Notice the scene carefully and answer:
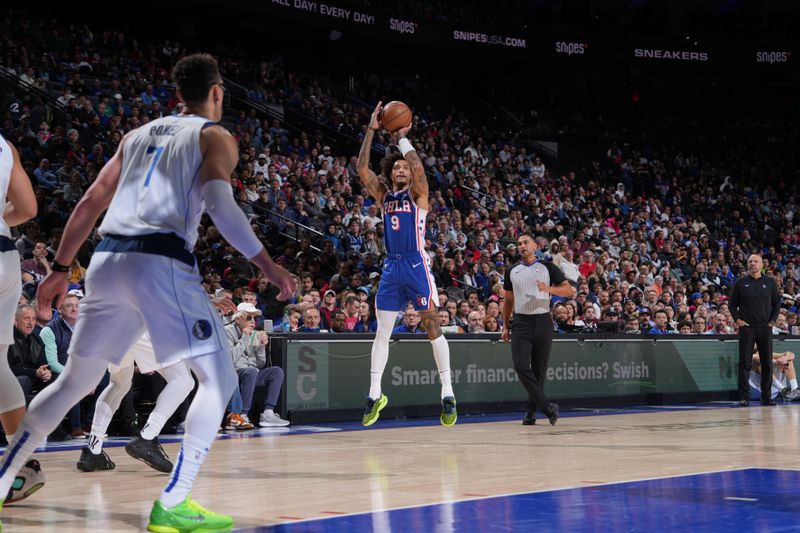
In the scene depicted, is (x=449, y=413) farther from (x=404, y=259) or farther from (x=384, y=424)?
(x=384, y=424)

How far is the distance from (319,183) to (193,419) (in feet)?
47.5

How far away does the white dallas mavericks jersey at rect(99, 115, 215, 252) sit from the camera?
163 inches

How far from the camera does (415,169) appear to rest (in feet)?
28.4

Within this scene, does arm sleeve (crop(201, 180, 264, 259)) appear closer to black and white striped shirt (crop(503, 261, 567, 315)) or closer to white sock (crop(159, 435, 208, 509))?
white sock (crop(159, 435, 208, 509))

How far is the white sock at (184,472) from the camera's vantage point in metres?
4.07

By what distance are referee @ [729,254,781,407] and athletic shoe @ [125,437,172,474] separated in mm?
10465

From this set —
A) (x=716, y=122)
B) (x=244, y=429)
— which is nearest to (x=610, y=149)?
(x=716, y=122)

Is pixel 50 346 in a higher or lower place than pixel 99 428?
higher

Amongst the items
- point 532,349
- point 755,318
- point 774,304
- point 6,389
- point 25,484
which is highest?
point 774,304

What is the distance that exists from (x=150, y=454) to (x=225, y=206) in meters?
2.93

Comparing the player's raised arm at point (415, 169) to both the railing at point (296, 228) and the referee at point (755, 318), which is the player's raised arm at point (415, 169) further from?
the referee at point (755, 318)

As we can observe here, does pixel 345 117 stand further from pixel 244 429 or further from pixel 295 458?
pixel 295 458

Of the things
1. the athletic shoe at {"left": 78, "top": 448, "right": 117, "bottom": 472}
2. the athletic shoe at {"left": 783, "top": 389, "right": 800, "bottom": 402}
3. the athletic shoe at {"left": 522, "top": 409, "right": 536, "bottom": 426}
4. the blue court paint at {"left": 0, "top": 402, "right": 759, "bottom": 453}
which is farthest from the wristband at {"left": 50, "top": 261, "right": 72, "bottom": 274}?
the athletic shoe at {"left": 783, "top": 389, "right": 800, "bottom": 402}

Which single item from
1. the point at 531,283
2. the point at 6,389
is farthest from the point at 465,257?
the point at 6,389
